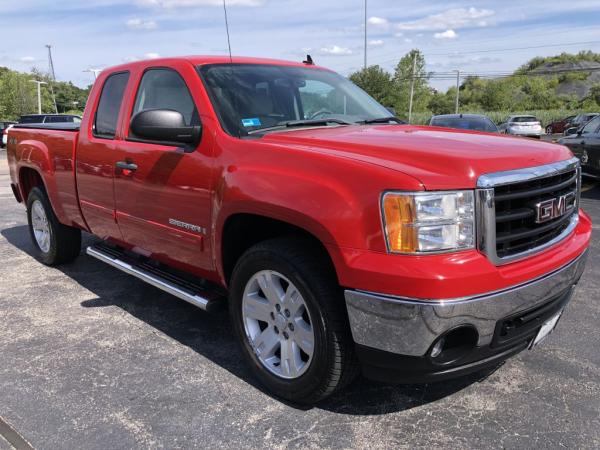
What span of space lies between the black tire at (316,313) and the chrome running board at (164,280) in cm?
57

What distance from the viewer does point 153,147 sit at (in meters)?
3.58

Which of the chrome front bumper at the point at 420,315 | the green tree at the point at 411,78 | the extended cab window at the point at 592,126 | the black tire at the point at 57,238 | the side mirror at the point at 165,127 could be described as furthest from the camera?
the green tree at the point at 411,78

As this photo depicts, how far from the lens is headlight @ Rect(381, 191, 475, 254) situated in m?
2.25

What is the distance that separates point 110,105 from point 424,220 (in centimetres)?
307

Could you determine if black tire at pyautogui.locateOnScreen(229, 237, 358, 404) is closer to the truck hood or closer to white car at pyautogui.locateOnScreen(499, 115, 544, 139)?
the truck hood

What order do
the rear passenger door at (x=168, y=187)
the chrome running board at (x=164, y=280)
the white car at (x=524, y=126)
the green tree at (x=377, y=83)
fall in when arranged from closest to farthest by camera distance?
the rear passenger door at (x=168, y=187) < the chrome running board at (x=164, y=280) < the white car at (x=524, y=126) < the green tree at (x=377, y=83)

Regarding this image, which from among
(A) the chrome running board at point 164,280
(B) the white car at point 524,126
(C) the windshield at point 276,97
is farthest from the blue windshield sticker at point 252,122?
(B) the white car at point 524,126

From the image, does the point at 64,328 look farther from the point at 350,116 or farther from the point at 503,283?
the point at 503,283

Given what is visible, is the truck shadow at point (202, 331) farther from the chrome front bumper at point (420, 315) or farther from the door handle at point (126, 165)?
the door handle at point (126, 165)

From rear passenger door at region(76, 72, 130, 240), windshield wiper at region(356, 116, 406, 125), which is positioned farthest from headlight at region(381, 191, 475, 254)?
rear passenger door at region(76, 72, 130, 240)

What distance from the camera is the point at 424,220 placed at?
7.39ft

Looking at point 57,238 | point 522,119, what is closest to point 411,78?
point 522,119

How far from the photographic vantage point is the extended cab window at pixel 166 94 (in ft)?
11.4

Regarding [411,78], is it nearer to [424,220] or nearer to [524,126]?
[524,126]
